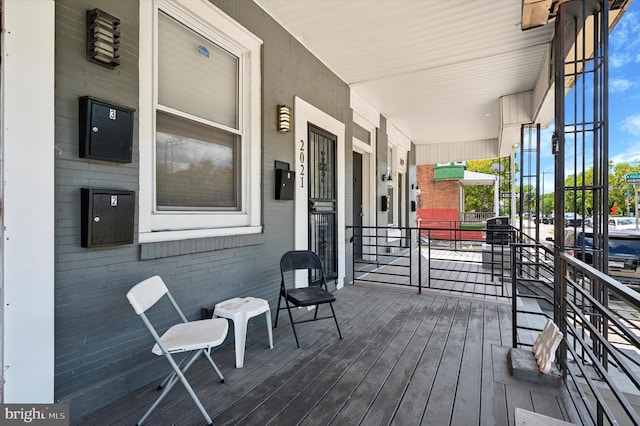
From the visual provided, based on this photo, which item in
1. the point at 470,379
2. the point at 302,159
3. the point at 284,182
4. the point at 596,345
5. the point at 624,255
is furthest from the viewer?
the point at 624,255

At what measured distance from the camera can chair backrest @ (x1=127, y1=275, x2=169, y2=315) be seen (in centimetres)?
164

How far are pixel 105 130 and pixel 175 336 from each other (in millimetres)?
1242

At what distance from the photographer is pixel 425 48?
3.78 m

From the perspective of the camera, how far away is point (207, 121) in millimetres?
2650

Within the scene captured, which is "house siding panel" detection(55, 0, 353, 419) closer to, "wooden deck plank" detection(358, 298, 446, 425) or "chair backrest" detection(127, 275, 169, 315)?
"chair backrest" detection(127, 275, 169, 315)

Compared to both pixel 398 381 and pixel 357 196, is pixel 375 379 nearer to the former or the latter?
pixel 398 381

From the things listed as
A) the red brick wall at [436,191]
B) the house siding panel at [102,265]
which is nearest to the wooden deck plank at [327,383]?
the house siding panel at [102,265]

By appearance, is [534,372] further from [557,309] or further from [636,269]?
[636,269]

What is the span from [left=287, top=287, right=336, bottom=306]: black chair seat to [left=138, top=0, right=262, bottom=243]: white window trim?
71 cm

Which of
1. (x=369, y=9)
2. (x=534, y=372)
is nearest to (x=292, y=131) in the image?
(x=369, y=9)

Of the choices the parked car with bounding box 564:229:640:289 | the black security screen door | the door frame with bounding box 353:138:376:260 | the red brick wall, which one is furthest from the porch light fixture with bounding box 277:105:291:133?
the red brick wall

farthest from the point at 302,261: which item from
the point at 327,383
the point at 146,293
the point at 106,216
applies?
the point at 106,216

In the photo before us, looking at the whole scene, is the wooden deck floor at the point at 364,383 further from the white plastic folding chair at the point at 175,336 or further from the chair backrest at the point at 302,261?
the chair backrest at the point at 302,261

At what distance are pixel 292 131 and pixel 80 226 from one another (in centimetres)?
232
